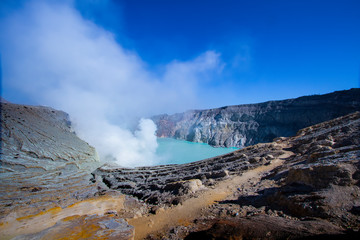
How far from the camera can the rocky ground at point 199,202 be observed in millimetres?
4957

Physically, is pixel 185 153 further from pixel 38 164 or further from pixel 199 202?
pixel 199 202

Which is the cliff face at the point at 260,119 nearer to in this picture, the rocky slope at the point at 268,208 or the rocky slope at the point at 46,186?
the rocky slope at the point at 268,208

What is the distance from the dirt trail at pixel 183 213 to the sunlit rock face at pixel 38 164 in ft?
30.5

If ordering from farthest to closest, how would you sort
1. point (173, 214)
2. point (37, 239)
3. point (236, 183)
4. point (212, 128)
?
point (212, 128) < point (236, 183) < point (173, 214) < point (37, 239)

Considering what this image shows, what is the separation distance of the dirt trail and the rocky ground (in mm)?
51

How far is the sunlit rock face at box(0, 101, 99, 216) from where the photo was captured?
14.1 meters

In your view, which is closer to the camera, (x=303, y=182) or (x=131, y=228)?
(x=131, y=228)

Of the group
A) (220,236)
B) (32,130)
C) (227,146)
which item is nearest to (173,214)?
(220,236)

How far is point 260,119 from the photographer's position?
6044cm

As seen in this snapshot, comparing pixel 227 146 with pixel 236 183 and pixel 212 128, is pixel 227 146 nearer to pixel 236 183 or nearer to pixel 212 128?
pixel 212 128

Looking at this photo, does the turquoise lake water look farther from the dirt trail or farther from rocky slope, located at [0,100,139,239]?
the dirt trail

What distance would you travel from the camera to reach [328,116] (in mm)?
45656

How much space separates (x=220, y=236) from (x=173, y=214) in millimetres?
4237

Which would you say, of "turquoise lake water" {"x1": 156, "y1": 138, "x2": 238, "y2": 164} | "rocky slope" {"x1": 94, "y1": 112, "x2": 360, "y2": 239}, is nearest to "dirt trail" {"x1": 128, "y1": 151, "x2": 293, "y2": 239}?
"rocky slope" {"x1": 94, "y1": 112, "x2": 360, "y2": 239}
